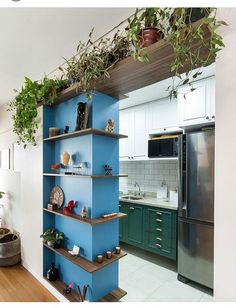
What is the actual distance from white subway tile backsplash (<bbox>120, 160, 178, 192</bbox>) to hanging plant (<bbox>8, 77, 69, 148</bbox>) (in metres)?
2.20

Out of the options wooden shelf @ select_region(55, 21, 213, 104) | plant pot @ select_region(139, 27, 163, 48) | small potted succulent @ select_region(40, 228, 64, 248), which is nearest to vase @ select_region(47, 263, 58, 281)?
small potted succulent @ select_region(40, 228, 64, 248)

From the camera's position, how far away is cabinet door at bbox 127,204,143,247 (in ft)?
10.8

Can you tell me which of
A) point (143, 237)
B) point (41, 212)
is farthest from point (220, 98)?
point (143, 237)

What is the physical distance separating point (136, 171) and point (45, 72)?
246 centimetres

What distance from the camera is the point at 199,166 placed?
2398 millimetres

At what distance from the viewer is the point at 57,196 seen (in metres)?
2.30

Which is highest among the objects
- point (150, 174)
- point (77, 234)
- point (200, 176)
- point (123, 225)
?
point (200, 176)

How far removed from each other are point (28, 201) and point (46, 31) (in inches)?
79.3

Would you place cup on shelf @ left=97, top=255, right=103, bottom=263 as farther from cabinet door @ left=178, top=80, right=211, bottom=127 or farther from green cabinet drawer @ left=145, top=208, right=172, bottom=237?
cabinet door @ left=178, top=80, right=211, bottom=127

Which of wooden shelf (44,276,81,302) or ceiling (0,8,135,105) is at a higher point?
ceiling (0,8,135,105)

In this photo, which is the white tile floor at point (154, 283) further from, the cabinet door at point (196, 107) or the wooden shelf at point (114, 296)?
the cabinet door at point (196, 107)

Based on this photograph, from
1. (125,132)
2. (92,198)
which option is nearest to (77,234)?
(92,198)

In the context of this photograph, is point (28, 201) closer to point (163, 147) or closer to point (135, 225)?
point (135, 225)
